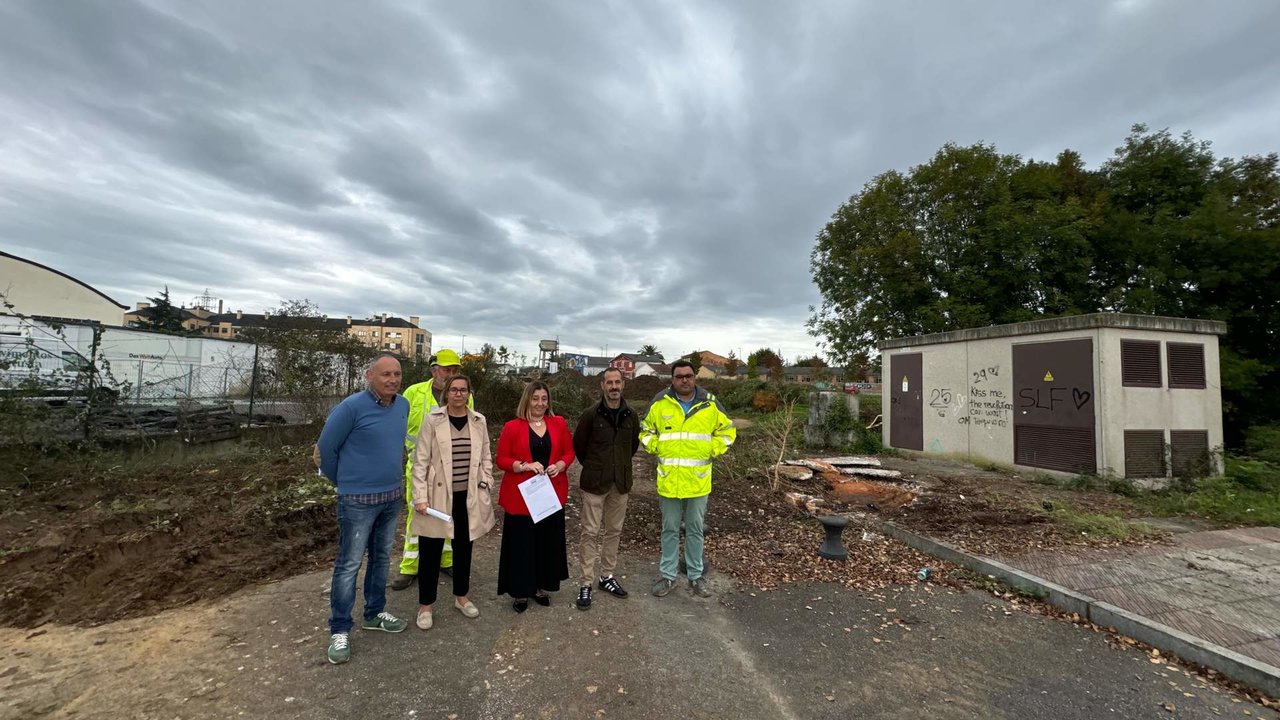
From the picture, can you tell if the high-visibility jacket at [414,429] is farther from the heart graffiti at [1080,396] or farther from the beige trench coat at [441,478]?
the heart graffiti at [1080,396]

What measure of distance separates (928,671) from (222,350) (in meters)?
20.5

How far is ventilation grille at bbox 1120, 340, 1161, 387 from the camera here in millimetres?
9195

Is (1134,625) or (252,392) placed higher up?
(252,392)

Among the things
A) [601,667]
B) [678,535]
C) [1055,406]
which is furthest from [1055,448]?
[601,667]

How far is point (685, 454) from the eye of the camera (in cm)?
→ 436

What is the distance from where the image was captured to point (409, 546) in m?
4.48

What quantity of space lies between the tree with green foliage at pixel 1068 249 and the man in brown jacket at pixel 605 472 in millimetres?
17238

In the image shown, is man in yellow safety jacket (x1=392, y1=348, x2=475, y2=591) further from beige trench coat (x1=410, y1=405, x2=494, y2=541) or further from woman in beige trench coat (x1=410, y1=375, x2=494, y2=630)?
beige trench coat (x1=410, y1=405, x2=494, y2=541)

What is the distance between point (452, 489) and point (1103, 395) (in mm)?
10659

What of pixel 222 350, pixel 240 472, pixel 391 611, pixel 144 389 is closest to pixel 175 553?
pixel 391 611

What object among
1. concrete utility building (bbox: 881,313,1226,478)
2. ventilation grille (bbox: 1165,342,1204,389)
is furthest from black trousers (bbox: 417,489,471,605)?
ventilation grille (bbox: 1165,342,1204,389)

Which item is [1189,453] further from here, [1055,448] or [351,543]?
[351,543]

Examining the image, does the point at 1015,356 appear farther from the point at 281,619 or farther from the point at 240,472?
the point at 240,472

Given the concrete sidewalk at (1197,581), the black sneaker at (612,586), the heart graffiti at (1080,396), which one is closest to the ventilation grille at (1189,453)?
the heart graffiti at (1080,396)
